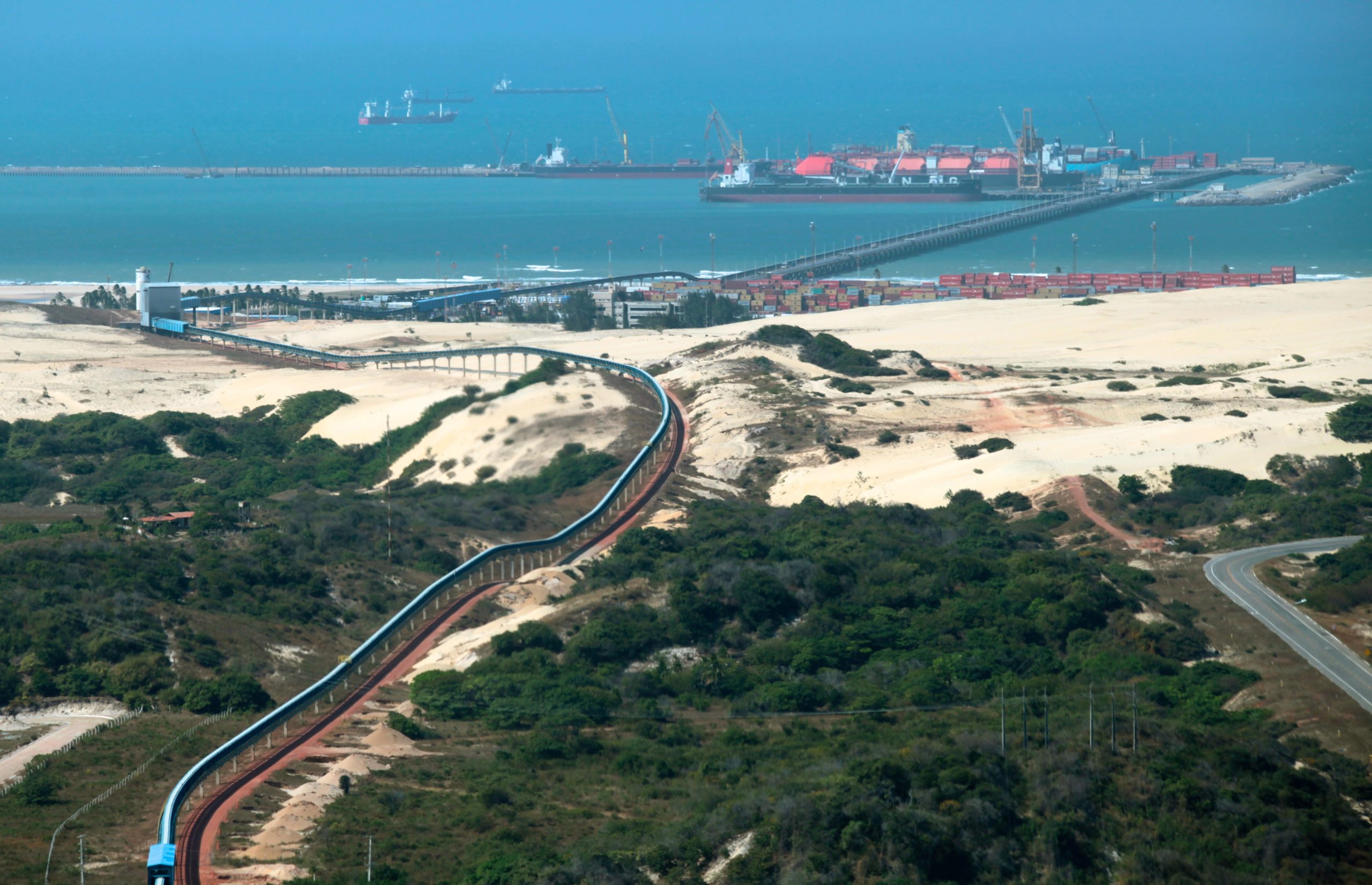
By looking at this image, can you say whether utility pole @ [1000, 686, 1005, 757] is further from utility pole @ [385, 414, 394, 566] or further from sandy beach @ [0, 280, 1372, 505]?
sandy beach @ [0, 280, 1372, 505]

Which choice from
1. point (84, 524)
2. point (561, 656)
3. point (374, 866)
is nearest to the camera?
point (374, 866)

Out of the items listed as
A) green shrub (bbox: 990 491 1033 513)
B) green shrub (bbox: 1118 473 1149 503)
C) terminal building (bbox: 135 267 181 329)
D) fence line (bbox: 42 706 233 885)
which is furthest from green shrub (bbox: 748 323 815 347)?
fence line (bbox: 42 706 233 885)

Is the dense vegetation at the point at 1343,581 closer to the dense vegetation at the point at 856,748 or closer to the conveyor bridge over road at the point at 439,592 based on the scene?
the dense vegetation at the point at 856,748

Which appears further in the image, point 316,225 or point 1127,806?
point 316,225

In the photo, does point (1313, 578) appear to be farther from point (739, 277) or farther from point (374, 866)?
point (739, 277)

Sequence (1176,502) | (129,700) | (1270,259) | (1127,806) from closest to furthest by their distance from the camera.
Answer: (1127,806)
(129,700)
(1176,502)
(1270,259)

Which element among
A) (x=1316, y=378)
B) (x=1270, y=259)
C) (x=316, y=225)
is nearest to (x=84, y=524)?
(x=1316, y=378)
